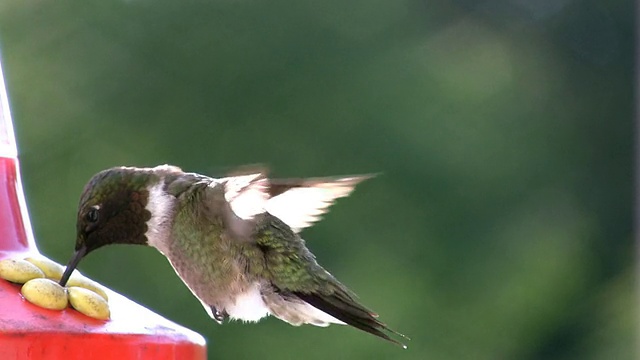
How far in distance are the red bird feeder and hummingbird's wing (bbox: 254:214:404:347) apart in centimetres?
72

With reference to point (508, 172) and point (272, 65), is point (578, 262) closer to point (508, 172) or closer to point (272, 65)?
point (508, 172)

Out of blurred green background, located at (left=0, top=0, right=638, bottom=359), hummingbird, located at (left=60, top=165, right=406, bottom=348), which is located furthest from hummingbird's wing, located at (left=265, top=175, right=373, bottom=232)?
blurred green background, located at (left=0, top=0, right=638, bottom=359)

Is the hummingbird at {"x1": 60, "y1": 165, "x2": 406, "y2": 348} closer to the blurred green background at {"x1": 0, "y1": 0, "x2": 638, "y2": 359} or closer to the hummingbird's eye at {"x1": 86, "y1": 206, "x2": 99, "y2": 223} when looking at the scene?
the hummingbird's eye at {"x1": 86, "y1": 206, "x2": 99, "y2": 223}

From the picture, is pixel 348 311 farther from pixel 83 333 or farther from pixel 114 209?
pixel 83 333

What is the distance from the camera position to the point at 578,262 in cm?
907

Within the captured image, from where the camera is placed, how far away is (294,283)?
124 inches

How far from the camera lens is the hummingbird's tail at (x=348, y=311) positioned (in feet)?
9.61

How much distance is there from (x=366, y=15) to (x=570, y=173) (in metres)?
2.01

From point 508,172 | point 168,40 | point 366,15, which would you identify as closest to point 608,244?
point 508,172

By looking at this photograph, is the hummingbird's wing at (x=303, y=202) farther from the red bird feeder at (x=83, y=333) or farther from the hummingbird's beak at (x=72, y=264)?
the red bird feeder at (x=83, y=333)

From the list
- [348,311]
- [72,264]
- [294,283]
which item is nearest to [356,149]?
[294,283]

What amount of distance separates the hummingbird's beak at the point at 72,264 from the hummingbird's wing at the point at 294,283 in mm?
482

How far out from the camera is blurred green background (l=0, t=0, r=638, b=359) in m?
7.62

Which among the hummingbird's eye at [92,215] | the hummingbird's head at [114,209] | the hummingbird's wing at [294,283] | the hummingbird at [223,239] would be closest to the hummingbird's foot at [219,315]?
the hummingbird at [223,239]
